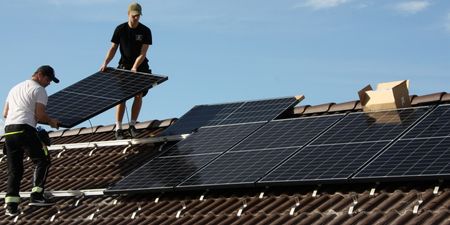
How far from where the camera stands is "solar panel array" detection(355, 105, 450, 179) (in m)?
12.0

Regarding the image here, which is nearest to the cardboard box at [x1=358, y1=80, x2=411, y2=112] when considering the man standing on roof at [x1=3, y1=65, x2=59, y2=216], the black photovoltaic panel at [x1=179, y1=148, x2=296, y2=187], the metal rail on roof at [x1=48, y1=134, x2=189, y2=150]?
the black photovoltaic panel at [x1=179, y1=148, x2=296, y2=187]

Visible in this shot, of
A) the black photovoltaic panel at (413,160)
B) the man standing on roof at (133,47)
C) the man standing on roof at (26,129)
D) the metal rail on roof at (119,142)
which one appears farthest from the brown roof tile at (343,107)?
the man standing on roof at (26,129)

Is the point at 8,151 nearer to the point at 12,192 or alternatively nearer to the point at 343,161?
the point at 12,192

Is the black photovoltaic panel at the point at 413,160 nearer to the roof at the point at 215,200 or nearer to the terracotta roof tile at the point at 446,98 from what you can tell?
the roof at the point at 215,200

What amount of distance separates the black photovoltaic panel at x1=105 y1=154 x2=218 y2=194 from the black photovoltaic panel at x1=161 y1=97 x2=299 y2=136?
142 centimetres

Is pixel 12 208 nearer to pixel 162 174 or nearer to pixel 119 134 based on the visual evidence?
pixel 162 174

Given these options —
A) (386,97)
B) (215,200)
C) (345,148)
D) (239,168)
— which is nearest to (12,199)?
(215,200)

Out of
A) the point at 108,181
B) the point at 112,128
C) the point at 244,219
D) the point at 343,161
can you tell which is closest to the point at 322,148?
the point at 343,161

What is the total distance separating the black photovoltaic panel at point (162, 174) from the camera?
47.3ft

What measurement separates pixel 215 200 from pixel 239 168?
1.82 ft

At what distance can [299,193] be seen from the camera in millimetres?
13117

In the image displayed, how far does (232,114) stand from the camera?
55.1ft

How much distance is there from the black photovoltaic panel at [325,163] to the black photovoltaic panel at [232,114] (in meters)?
2.35

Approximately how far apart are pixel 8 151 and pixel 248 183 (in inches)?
145
